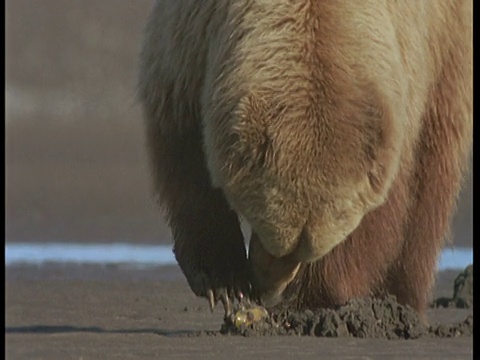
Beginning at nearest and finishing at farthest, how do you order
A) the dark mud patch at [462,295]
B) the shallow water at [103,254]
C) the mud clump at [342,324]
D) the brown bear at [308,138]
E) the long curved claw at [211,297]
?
the brown bear at [308,138]
the mud clump at [342,324]
the long curved claw at [211,297]
the dark mud patch at [462,295]
the shallow water at [103,254]

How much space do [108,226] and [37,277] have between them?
2990mm

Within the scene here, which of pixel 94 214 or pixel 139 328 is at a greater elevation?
pixel 139 328

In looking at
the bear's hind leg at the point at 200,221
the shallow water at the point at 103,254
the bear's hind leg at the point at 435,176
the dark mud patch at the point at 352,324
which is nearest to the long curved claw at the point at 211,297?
the bear's hind leg at the point at 200,221

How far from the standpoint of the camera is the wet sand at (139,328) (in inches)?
277

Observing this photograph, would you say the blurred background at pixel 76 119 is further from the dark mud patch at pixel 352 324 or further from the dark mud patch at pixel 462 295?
the dark mud patch at pixel 352 324

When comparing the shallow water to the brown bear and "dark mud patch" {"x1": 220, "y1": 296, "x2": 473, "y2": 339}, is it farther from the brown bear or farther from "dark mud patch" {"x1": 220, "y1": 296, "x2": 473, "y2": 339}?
"dark mud patch" {"x1": 220, "y1": 296, "x2": 473, "y2": 339}

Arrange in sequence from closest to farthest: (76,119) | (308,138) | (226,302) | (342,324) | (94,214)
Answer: (308,138) < (342,324) < (226,302) < (94,214) < (76,119)

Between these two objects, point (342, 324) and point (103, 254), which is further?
point (103, 254)

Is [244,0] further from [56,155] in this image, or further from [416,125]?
[56,155]

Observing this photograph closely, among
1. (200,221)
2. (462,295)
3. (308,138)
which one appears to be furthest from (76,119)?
(308,138)

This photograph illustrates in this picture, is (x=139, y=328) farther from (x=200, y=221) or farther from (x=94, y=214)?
(x=94, y=214)

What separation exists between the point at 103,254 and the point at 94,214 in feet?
4.87

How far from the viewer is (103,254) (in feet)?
43.2

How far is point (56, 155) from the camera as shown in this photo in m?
16.5
